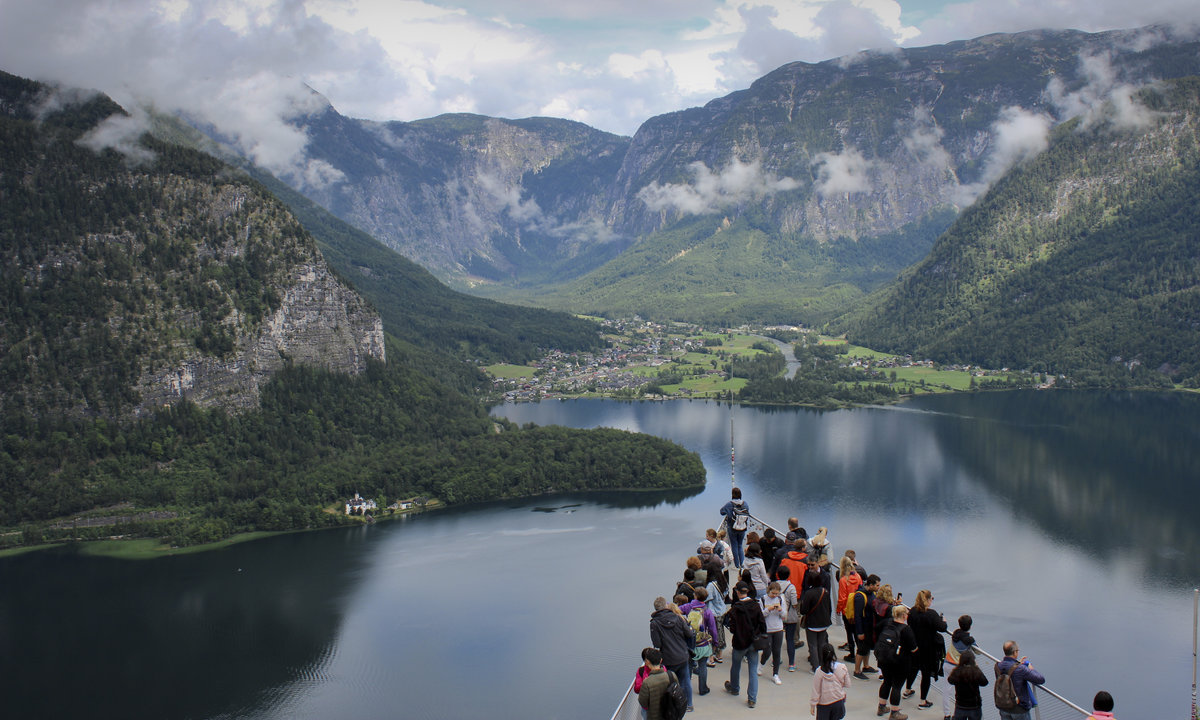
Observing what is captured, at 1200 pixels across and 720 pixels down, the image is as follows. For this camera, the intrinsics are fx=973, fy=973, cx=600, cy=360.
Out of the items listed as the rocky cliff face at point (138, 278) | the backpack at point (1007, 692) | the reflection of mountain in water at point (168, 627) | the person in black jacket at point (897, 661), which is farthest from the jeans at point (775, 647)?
the rocky cliff face at point (138, 278)

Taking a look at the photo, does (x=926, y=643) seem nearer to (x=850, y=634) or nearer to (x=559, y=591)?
(x=850, y=634)

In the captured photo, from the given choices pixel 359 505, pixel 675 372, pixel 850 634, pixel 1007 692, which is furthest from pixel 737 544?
pixel 675 372

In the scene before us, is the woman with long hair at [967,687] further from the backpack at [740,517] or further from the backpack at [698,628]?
the backpack at [740,517]

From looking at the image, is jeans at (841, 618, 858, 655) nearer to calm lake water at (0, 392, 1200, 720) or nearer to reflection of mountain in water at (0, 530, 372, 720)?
calm lake water at (0, 392, 1200, 720)

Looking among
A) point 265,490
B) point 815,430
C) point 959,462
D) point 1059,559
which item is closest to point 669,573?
point 1059,559

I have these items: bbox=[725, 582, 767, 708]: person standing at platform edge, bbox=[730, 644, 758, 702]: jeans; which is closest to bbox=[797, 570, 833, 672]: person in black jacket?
bbox=[725, 582, 767, 708]: person standing at platform edge

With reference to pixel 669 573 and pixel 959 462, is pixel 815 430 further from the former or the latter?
Result: pixel 669 573
